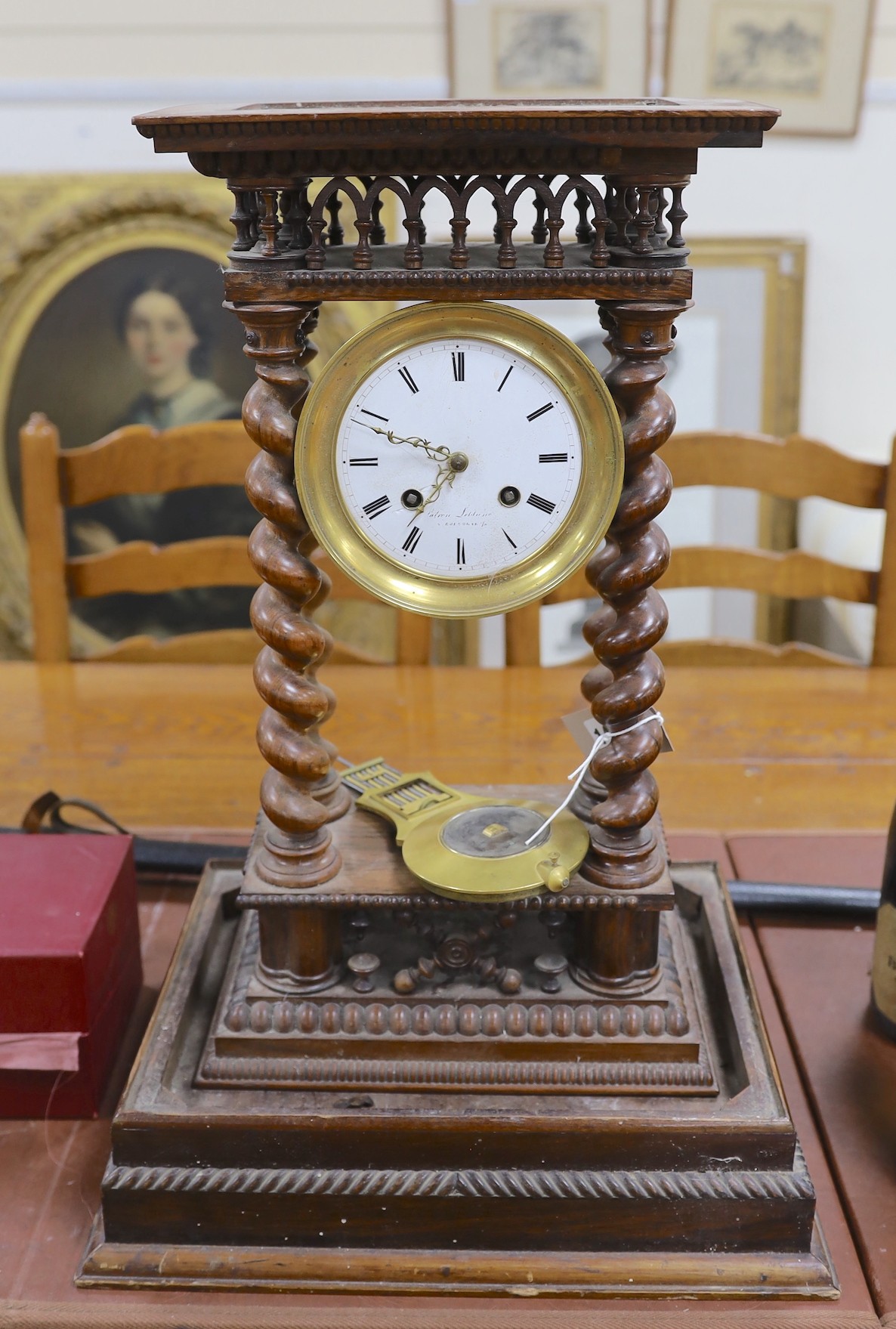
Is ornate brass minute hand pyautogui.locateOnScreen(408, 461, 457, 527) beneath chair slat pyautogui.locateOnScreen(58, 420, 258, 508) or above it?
above

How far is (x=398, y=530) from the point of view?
0.98 meters

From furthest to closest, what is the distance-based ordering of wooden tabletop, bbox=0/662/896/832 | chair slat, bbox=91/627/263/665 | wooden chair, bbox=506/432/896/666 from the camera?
chair slat, bbox=91/627/263/665 → wooden chair, bbox=506/432/896/666 → wooden tabletop, bbox=0/662/896/832

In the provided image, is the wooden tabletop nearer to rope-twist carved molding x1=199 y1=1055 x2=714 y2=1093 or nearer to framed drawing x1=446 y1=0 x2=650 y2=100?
rope-twist carved molding x1=199 y1=1055 x2=714 y2=1093

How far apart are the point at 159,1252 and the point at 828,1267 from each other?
481 millimetres

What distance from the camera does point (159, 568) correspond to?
1933 millimetres

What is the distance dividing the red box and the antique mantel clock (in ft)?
0.21

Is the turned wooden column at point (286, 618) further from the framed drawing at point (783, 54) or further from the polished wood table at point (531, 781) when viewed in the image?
the framed drawing at point (783, 54)

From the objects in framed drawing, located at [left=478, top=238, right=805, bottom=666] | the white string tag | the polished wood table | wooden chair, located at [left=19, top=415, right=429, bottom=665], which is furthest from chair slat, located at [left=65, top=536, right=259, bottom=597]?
framed drawing, located at [left=478, top=238, right=805, bottom=666]

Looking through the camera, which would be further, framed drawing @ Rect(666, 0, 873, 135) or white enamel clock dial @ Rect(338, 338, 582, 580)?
framed drawing @ Rect(666, 0, 873, 135)

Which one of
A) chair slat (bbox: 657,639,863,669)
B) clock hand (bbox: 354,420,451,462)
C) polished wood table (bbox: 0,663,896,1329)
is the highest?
clock hand (bbox: 354,420,451,462)

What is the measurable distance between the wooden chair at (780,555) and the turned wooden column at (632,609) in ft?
2.69

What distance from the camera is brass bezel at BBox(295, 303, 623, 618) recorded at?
93 centimetres

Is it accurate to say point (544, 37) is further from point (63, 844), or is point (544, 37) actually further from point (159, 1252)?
point (159, 1252)

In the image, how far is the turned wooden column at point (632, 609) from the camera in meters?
0.94
